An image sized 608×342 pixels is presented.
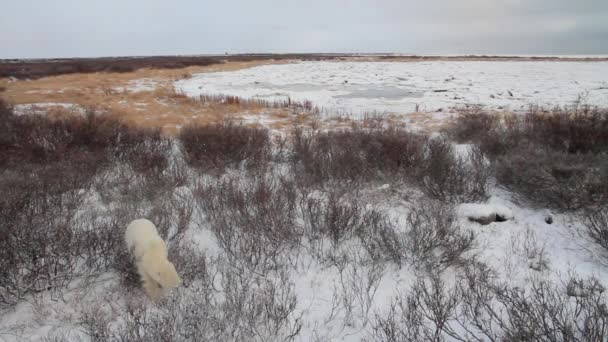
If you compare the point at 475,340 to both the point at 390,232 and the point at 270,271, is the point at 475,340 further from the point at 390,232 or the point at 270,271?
the point at 270,271

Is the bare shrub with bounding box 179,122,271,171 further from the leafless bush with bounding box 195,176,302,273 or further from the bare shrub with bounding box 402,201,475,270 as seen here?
the bare shrub with bounding box 402,201,475,270

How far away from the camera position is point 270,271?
2703 mm

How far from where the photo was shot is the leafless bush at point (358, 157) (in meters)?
4.30

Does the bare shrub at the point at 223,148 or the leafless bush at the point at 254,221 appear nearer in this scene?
the leafless bush at the point at 254,221

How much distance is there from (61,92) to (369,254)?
15.1 meters

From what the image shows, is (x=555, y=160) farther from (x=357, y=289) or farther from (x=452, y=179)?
(x=357, y=289)

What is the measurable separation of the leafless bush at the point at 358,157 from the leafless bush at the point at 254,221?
72 cm

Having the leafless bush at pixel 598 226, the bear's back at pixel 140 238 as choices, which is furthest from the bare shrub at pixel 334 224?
the leafless bush at pixel 598 226

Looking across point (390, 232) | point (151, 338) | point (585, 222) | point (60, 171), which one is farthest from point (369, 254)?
point (60, 171)

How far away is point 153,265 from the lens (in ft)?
7.59

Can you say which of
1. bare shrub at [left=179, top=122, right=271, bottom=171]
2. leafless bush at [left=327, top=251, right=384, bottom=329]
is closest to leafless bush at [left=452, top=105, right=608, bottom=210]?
leafless bush at [left=327, top=251, right=384, bottom=329]

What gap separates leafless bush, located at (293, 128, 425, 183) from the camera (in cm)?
430

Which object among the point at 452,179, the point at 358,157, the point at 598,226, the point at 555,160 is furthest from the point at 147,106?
the point at 598,226

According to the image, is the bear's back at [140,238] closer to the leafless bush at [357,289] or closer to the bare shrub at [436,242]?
the leafless bush at [357,289]
